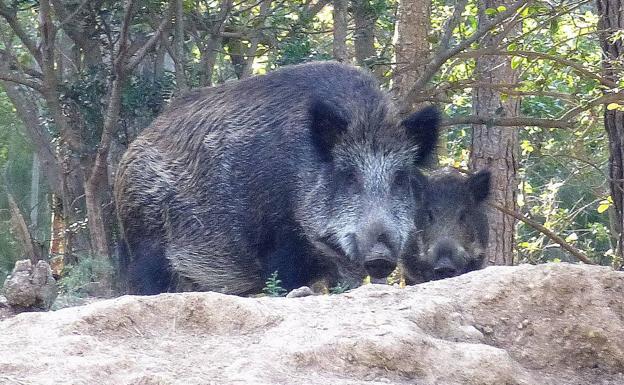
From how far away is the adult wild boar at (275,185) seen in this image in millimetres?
6480

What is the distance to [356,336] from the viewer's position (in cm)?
322

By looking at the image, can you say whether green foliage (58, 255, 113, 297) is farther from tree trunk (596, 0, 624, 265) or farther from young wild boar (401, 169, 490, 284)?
tree trunk (596, 0, 624, 265)

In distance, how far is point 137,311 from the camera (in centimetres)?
348

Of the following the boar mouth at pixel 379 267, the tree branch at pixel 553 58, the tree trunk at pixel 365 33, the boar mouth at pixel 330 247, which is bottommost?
the boar mouth at pixel 379 267

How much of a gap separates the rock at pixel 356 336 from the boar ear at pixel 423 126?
282cm

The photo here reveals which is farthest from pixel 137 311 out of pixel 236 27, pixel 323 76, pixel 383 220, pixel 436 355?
pixel 236 27

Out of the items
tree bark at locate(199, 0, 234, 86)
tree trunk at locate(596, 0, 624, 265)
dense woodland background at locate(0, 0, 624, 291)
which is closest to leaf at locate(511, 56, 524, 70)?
dense woodland background at locate(0, 0, 624, 291)

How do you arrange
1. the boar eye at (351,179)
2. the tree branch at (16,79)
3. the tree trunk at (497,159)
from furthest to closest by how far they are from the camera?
the tree trunk at (497,159) → the tree branch at (16,79) → the boar eye at (351,179)

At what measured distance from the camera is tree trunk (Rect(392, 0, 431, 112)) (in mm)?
7832

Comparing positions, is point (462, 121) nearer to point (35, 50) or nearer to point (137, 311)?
point (35, 50)

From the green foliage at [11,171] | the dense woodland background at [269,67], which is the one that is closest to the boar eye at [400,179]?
the dense woodland background at [269,67]

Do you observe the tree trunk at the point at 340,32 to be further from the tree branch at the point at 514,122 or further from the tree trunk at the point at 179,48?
the tree branch at the point at 514,122

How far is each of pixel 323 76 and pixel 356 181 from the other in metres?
0.75

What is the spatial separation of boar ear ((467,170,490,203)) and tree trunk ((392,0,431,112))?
0.73 meters
